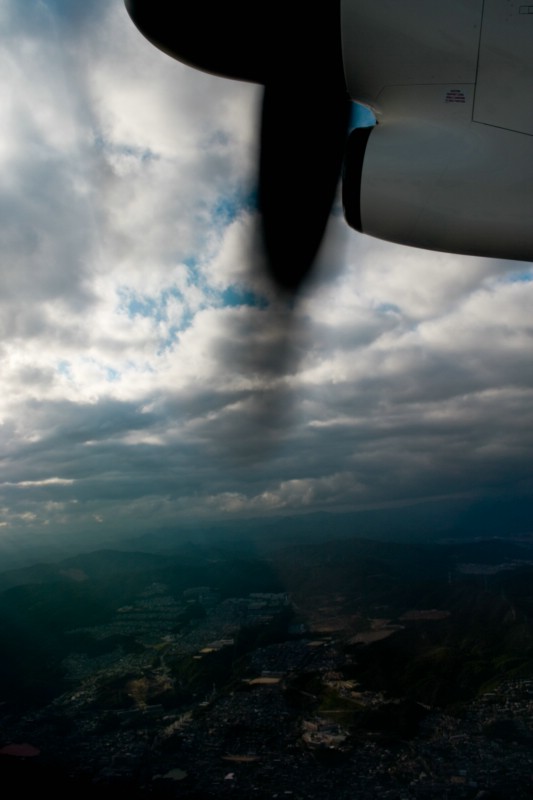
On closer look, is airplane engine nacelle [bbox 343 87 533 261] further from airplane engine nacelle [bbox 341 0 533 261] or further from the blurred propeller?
the blurred propeller

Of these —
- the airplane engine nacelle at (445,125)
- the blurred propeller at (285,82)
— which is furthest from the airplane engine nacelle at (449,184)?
the blurred propeller at (285,82)

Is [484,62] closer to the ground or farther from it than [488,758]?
farther from it

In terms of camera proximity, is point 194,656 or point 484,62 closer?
point 484,62

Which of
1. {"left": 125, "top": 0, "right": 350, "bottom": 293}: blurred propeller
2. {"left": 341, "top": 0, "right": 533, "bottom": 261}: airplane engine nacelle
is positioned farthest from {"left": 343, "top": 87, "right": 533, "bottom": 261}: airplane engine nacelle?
{"left": 125, "top": 0, "right": 350, "bottom": 293}: blurred propeller

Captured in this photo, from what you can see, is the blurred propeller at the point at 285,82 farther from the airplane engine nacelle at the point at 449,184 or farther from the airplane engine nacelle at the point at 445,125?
the airplane engine nacelle at the point at 449,184

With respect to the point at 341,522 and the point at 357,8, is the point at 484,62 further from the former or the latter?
the point at 341,522

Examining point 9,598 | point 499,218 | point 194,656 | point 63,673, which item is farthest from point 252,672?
point 9,598

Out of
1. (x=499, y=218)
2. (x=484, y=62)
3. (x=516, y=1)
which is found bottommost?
(x=499, y=218)

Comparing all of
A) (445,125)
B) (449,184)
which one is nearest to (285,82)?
(445,125)
